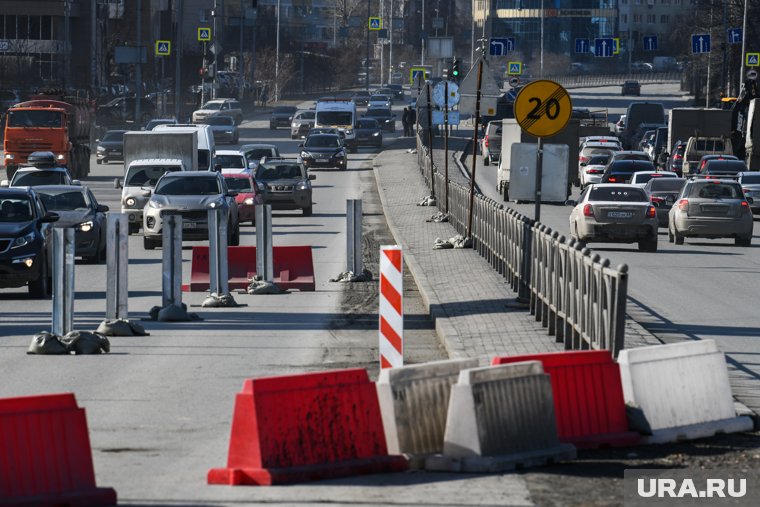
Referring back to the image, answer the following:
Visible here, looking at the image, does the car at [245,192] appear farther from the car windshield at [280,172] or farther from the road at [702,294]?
the road at [702,294]

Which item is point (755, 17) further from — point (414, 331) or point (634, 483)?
point (634, 483)

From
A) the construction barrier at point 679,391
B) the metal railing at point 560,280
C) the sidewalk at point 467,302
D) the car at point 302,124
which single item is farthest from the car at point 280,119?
the construction barrier at point 679,391

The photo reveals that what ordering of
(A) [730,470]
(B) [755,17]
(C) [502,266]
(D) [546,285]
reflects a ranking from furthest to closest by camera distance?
→ (B) [755,17] < (C) [502,266] < (D) [546,285] < (A) [730,470]

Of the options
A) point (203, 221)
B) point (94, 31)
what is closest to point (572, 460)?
point (203, 221)

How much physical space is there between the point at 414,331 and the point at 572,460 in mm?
8198

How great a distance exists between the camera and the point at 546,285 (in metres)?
17.7

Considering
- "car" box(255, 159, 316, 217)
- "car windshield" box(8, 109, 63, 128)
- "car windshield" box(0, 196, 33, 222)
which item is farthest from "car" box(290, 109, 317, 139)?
"car windshield" box(0, 196, 33, 222)

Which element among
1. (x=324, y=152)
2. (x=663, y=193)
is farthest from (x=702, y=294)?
(x=324, y=152)

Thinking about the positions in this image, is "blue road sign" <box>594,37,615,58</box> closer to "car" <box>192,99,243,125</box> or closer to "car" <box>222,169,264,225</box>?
"car" <box>192,99,243,125</box>

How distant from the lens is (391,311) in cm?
1395

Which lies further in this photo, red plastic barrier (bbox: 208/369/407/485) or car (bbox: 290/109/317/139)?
car (bbox: 290/109/317/139)

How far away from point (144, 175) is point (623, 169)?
20136 mm

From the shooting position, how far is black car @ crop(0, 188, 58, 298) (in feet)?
73.4

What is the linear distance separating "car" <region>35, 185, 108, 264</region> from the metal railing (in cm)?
704
